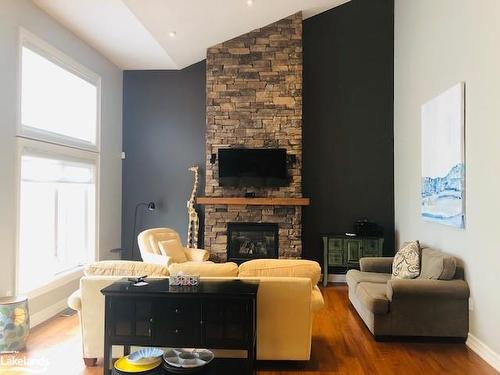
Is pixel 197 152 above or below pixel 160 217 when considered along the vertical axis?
above

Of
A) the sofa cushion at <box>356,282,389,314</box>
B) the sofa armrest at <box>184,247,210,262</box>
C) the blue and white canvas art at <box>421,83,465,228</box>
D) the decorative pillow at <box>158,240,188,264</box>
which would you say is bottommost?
the sofa cushion at <box>356,282,389,314</box>

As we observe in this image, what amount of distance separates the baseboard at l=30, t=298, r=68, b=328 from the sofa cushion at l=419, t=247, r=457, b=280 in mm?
4230

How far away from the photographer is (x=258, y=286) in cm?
306

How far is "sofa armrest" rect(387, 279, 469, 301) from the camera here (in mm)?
3920

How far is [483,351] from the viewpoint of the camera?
Result: 12.0ft

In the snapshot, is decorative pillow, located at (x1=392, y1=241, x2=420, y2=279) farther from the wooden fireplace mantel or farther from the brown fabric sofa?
the wooden fireplace mantel

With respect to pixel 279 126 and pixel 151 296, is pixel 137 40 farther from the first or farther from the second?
pixel 151 296

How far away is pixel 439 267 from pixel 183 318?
266 cm

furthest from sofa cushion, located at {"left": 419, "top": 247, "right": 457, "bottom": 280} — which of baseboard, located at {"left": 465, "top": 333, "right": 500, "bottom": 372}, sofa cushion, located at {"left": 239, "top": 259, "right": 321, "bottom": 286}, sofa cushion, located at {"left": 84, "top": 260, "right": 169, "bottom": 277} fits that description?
sofa cushion, located at {"left": 84, "top": 260, "right": 169, "bottom": 277}

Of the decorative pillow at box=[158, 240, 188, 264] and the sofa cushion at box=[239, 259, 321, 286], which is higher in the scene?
the sofa cushion at box=[239, 259, 321, 286]

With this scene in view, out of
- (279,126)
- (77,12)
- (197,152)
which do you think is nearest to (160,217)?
(197,152)

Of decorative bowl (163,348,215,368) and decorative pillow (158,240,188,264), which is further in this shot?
decorative pillow (158,240,188,264)

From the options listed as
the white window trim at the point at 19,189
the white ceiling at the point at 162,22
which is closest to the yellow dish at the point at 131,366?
the white window trim at the point at 19,189

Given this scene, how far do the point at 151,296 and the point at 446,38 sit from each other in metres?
4.18
